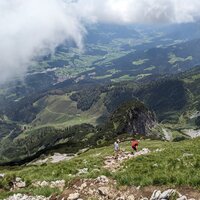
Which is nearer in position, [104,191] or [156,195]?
[156,195]

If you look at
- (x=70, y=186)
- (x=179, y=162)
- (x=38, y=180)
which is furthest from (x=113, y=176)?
(x=38, y=180)

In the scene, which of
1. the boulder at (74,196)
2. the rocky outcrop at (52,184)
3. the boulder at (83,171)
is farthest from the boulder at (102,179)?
the boulder at (83,171)

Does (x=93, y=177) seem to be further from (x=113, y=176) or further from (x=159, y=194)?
(x=159, y=194)

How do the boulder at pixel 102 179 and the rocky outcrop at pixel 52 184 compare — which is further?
the rocky outcrop at pixel 52 184

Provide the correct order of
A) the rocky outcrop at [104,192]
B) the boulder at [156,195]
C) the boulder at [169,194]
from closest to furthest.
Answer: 1. the boulder at [169,194]
2. the boulder at [156,195]
3. the rocky outcrop at [104,192]

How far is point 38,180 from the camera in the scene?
3675 centimetres

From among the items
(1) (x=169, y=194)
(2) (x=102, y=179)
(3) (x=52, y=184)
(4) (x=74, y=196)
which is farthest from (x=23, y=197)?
(1) (x=169, y=194)

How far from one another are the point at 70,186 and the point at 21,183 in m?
10.2

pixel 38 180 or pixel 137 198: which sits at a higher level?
pixel 137 198

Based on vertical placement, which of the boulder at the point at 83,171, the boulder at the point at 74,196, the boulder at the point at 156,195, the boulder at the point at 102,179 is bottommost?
the boulder at the point at 83,171

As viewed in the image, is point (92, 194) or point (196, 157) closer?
point (92, 194)

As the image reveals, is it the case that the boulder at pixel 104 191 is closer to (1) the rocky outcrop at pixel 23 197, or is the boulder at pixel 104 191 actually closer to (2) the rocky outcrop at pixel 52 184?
(1) the rocky outcrop at pixel 23 197

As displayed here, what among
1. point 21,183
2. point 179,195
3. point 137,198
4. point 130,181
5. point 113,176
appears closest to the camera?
point 179,195

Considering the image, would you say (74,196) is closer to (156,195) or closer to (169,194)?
(156,195)
